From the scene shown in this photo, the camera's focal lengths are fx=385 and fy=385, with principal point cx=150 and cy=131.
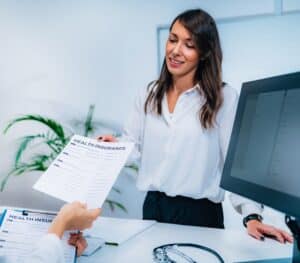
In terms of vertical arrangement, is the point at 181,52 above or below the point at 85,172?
above

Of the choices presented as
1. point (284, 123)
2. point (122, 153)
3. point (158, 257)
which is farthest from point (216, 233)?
point (284, 123)

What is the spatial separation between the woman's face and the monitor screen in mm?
641

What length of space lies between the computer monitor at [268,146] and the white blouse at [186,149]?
54 centimetres

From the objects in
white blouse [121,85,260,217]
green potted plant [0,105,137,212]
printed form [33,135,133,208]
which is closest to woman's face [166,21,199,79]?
white blouse [121,85,260,217]

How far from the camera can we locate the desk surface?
3.30 feet

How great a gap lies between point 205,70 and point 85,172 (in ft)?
2.82

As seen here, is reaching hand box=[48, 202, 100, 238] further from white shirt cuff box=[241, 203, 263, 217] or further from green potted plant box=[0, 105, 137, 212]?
green potted plant box=[0, 105, 137, 212]

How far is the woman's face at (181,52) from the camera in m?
1.57

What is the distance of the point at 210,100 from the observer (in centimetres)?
156

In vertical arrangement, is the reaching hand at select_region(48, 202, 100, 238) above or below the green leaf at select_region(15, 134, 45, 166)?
above

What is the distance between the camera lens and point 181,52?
1.57m

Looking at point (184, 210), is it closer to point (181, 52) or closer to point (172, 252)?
point (172, 252)

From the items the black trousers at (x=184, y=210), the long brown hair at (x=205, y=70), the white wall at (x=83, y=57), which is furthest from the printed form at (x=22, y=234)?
the white wall at (x=83, y=57)

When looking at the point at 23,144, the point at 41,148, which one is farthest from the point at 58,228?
the point at 41,148
